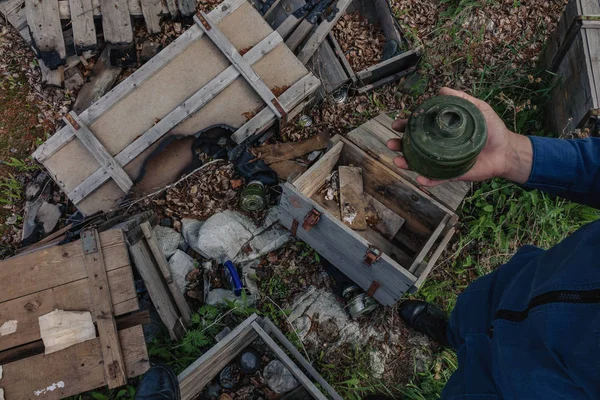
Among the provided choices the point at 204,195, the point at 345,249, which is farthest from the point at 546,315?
the point at 204,195

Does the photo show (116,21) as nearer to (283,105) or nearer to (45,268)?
(283,105)

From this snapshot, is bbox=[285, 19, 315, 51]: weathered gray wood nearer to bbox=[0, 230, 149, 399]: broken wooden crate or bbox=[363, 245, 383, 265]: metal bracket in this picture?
bbox=[363, 245, 383, 265]: metal bracket

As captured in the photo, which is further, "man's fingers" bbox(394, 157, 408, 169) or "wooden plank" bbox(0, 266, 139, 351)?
"wooden plank" bbox(0, 266, 139, 351)

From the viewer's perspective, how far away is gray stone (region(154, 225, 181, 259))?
12.9ft

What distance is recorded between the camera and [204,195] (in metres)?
4.16

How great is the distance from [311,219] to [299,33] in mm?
2216

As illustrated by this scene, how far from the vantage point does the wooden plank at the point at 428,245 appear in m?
3.17

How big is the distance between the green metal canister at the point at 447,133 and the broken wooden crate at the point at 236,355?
6.42 ft

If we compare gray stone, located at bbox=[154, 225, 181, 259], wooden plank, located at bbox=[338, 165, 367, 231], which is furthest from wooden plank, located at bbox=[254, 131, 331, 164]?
gray stone, located at bbox=[154, 225, 181, 259]

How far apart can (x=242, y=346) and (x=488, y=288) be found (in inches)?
82.8

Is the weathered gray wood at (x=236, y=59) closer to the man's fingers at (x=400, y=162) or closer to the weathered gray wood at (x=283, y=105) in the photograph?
the weathered gray wood at (x=283, y=105)

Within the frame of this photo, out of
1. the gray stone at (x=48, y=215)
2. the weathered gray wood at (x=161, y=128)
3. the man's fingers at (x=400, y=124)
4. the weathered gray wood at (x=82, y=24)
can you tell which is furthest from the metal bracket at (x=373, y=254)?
the weathered gray wood at (x=82, y=24)

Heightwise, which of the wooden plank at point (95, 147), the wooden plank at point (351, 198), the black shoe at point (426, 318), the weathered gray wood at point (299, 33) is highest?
the wooden plank at point (95, 147)

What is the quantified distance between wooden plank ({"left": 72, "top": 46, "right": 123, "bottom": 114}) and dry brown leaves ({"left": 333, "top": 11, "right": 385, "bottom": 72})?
2.52 metres
